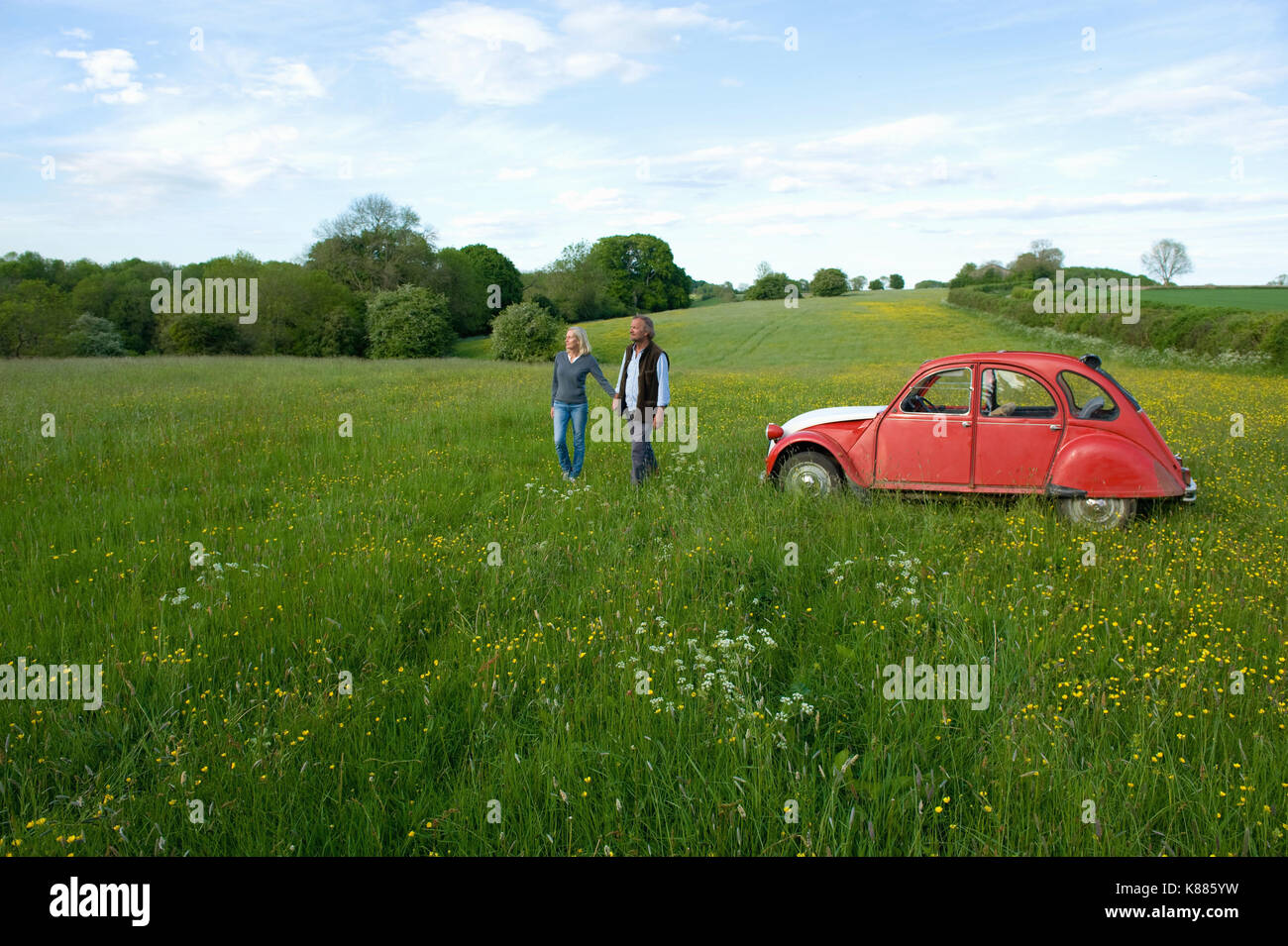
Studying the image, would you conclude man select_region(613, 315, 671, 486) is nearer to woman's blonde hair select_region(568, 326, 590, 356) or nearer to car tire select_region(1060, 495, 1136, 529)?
woman's blonde hair select_region(568, 326, 590, 356)

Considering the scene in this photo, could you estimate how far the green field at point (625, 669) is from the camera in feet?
9.80

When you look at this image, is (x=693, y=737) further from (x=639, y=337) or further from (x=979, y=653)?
(x=639, y=337)

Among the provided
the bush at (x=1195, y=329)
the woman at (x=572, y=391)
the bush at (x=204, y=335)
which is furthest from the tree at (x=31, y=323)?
the bush at (x=1195, y=329)

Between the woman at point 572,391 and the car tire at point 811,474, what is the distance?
2.84 m

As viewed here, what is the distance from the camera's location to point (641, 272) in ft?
324

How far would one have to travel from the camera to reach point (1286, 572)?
554 centimetres

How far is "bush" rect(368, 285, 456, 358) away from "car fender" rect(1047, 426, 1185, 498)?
51.3m

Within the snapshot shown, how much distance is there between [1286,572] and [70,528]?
11047 mm

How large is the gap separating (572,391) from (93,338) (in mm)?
53895

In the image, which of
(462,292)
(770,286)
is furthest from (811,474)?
(770,286)

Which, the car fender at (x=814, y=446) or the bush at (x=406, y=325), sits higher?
the bush at (x=406, y=325)

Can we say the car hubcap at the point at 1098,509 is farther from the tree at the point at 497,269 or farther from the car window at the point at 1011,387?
the tree at the point at 497,269

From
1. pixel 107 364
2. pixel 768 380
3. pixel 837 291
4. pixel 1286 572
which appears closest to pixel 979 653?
pixel 1286 572

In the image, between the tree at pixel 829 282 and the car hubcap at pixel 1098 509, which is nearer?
the car hubcap at pixel 1098 509
